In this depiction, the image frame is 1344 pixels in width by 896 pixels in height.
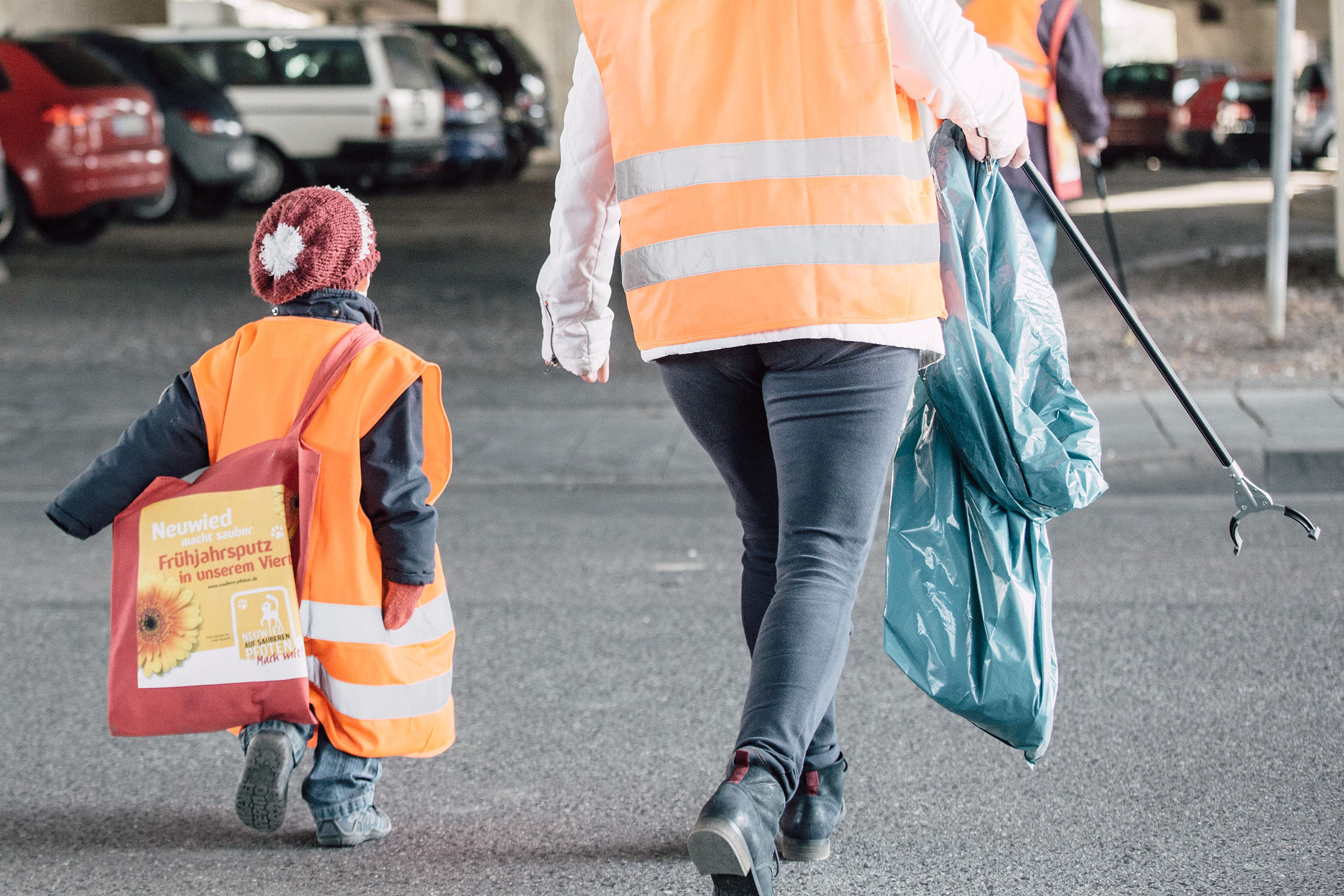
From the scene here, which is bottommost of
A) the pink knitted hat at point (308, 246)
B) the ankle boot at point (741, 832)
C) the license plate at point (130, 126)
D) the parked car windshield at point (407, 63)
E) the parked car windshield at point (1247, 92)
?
the parked car windshield at point (1247, 92)

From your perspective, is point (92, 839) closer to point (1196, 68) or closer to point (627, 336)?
point (627, 336)

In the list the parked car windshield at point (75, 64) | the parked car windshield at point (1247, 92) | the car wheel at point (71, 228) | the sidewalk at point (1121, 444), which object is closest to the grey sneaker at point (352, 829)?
the sidewalk at point (1121, 444)

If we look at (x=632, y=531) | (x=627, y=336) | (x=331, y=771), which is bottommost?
(x=627, y=336)

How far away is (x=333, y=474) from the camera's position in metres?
2.81

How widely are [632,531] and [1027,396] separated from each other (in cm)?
292

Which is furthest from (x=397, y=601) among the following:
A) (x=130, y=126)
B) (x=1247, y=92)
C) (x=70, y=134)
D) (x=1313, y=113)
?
(x=1247, y=92)

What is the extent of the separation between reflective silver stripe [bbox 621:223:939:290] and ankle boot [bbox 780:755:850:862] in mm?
980

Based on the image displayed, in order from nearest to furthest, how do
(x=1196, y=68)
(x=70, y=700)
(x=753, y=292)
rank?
1. (x=753, y=292)
2. (x=70, y=700)
3. (x=1196, y=68)

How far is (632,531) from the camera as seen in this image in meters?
5.58

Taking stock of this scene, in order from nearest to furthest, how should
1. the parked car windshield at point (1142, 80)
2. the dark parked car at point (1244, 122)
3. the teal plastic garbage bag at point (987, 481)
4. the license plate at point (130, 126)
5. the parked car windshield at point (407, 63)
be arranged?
the teal plastic garbage bag at point (987, 481)
the license plate at point (130, 126)
the parked car windshield at point (407, 63)
the dark parked car at point (1244, 122)
the parked car windshield at point (1142, 80)

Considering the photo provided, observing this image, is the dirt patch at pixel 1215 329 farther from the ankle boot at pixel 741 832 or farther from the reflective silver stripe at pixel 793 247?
the ankle boot at pixel 741 832

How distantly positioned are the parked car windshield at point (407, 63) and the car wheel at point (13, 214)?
6485 mm

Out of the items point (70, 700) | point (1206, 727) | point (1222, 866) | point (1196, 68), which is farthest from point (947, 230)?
point (1196, 68)

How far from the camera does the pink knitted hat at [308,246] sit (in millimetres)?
2904
